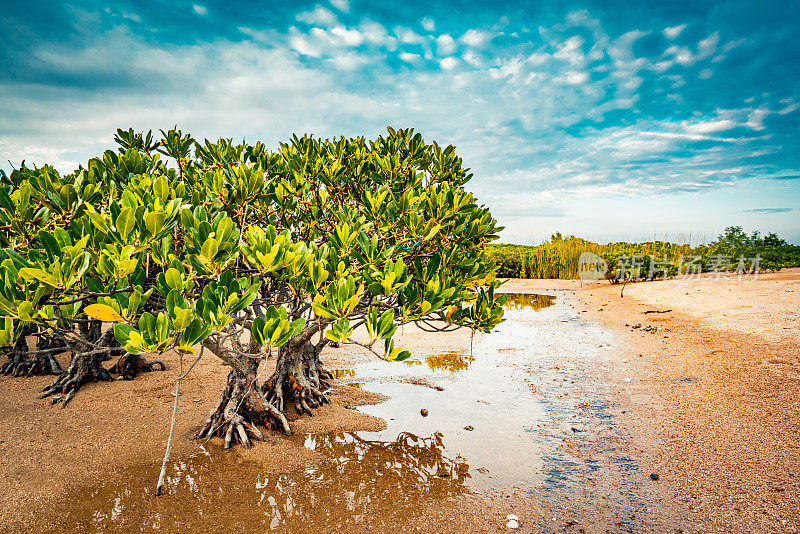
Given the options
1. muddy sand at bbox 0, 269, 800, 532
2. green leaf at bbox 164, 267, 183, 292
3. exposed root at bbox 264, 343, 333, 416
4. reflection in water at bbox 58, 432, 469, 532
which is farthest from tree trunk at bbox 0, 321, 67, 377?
green leaf at bbox 164, 267, 183, 292

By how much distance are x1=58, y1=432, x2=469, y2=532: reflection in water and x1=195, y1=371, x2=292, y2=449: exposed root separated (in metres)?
0.23

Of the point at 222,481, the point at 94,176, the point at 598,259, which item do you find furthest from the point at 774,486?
the point at 598,259

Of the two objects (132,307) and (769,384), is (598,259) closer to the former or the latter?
(769,384)

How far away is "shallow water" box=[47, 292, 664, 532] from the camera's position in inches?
122

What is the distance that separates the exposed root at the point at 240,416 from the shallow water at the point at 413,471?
0.18m

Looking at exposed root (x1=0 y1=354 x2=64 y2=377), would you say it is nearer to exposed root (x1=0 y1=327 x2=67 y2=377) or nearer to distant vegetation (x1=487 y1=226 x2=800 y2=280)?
exposed root (x1=0 y1=327 x2=67 y2=377)

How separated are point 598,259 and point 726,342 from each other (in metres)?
16.6

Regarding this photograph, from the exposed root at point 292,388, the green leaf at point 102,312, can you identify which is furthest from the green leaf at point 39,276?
the exposed root at point 292,388

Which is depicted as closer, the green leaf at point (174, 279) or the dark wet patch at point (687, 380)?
the green leaf at point (174, 279)

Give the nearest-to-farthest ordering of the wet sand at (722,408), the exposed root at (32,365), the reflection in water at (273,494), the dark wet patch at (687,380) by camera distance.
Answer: the reflection in water at (273,494) < the wet sand at (722,408) < the dark wet patch at (687,380) < the exposed root at (32,365)

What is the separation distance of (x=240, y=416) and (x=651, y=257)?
21744mm

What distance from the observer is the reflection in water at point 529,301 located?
15189mm

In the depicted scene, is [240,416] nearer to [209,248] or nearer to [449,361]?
[209,248]

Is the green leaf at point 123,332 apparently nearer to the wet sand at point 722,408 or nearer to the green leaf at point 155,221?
the green leaf at point 155,221
